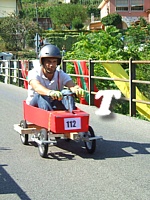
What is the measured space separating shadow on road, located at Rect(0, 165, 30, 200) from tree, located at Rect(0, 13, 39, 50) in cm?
4746

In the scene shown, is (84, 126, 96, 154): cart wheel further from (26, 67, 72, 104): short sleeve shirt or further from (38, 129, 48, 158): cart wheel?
(26, 67, 72, 104): short sleeve shirt

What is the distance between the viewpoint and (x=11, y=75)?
81.4ft

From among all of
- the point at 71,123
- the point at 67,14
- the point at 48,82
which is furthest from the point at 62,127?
the point at 67,14

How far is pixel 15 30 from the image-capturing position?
176 feet

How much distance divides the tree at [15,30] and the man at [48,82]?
45524 mm

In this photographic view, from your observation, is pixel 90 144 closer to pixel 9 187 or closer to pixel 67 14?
pixel 9 187

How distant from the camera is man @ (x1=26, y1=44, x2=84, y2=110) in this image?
762cm

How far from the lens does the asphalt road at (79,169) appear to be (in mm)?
5555

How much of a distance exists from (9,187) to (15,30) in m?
49.0

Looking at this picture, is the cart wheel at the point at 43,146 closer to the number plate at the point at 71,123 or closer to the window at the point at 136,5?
the number plate at the point at 71,123

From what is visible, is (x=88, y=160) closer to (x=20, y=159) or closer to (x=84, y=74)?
(x=20, y=159)

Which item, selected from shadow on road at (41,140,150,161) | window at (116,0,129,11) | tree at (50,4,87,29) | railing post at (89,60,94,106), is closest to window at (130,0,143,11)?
window at (116,0,129,11)

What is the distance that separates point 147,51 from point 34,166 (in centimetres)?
1129

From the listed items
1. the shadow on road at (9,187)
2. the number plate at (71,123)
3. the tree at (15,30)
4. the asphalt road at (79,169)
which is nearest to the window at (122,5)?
the tree at (15,30)
